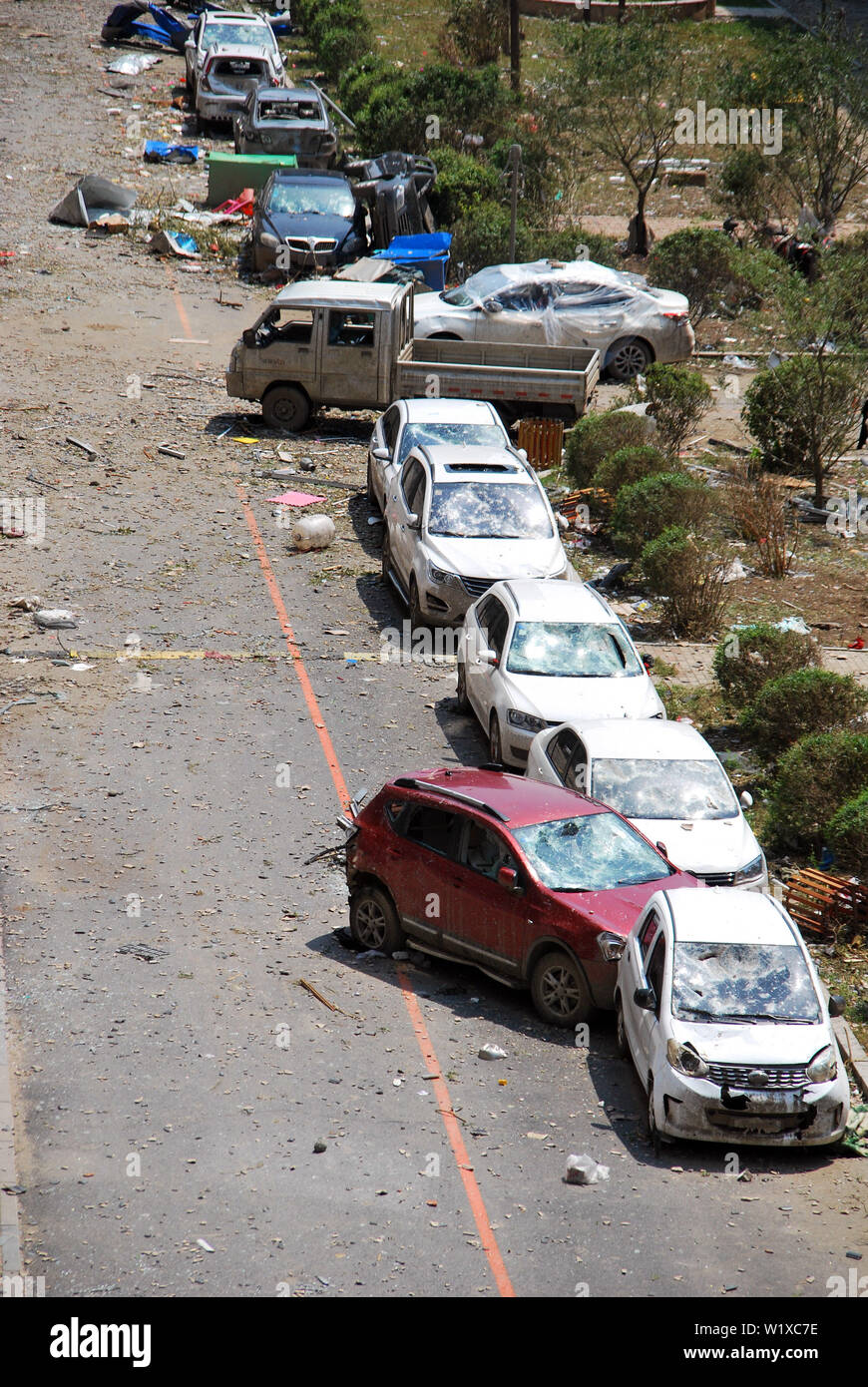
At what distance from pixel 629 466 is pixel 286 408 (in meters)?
5.54

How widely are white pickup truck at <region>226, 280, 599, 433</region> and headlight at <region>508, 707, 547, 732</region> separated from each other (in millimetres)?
9207

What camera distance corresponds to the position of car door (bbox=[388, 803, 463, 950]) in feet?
32.3

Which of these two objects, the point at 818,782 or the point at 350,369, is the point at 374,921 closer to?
the point at 818,782

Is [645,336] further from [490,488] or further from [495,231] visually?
[490,488]

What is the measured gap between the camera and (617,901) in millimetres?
9391

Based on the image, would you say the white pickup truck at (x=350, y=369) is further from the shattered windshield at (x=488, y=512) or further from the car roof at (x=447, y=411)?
the shattered windshield at (x=488, y=512)

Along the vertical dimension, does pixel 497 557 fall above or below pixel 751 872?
above

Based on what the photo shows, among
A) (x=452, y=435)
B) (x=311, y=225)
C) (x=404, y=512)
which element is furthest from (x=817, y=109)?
(x=404, y=512)

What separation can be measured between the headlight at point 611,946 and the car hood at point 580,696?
3.44 m

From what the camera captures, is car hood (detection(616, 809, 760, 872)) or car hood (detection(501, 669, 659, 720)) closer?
car hood (detection(616, 809, 760, 872))

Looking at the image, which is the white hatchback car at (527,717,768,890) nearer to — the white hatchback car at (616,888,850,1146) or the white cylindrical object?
the white hatchback car at (616,888,850,1146)

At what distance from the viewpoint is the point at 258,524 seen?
59.9 feet

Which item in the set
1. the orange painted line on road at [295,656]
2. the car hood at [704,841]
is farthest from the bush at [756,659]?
the orange painted line on road at [295,656]

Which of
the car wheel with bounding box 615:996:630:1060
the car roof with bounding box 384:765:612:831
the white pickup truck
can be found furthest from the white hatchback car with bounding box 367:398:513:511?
the car wheel with bounding box 615:996:630:1060
